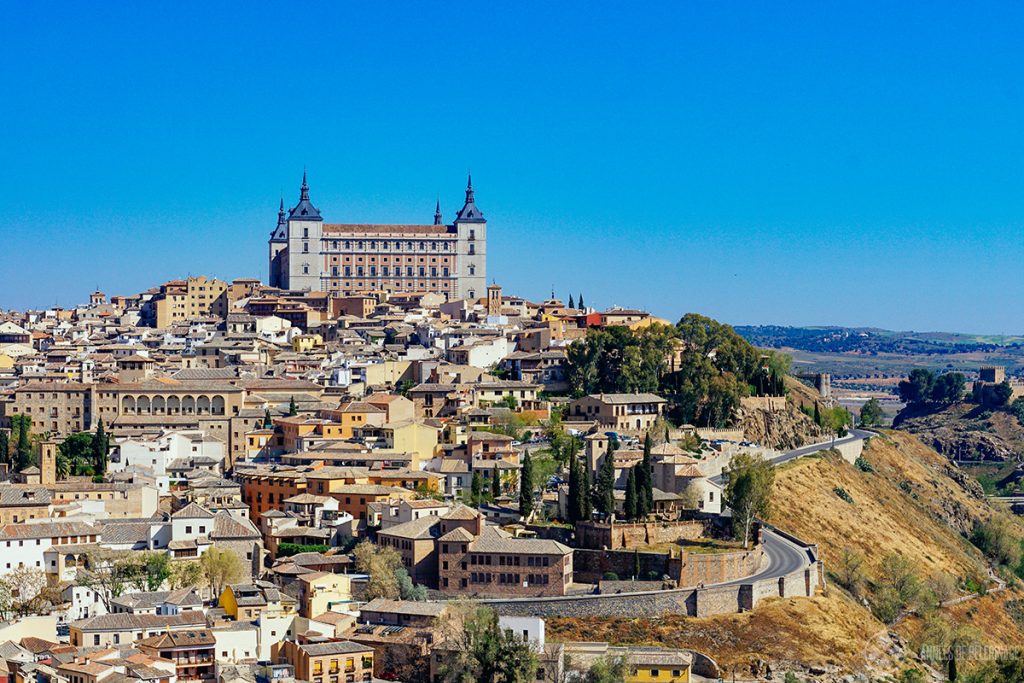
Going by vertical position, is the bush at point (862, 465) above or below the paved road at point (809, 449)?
below

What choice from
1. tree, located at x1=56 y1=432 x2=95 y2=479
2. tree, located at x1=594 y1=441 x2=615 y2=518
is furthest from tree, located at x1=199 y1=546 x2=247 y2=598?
tree, located at x1=594 y1=441 x2=615 y2=518

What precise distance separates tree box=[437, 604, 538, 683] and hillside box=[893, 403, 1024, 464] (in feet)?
277

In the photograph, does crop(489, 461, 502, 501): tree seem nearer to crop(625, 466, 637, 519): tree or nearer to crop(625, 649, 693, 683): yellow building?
crop(625, 466, 637, 519): tree

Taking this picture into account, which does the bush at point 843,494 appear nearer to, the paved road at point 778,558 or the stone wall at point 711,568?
the paved road at point 778,558

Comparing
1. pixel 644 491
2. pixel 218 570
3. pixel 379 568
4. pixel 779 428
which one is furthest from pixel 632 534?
pixel 779 428

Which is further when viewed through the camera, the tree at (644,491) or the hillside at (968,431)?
the hillside at (968,431)

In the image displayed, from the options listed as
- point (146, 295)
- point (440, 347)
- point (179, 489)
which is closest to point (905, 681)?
point (179, 489)

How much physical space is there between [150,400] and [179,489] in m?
10.9

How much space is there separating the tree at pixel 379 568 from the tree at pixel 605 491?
25.0 ft

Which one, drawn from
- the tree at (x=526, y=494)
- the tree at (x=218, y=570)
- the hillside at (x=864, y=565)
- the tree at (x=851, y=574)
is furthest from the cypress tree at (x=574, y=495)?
the tree at (x=851, y=574)

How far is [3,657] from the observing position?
46.6 m

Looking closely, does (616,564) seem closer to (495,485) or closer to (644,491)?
(644,491)

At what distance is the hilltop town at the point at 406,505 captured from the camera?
4897 centimetres

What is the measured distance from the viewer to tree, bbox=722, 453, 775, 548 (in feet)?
197
